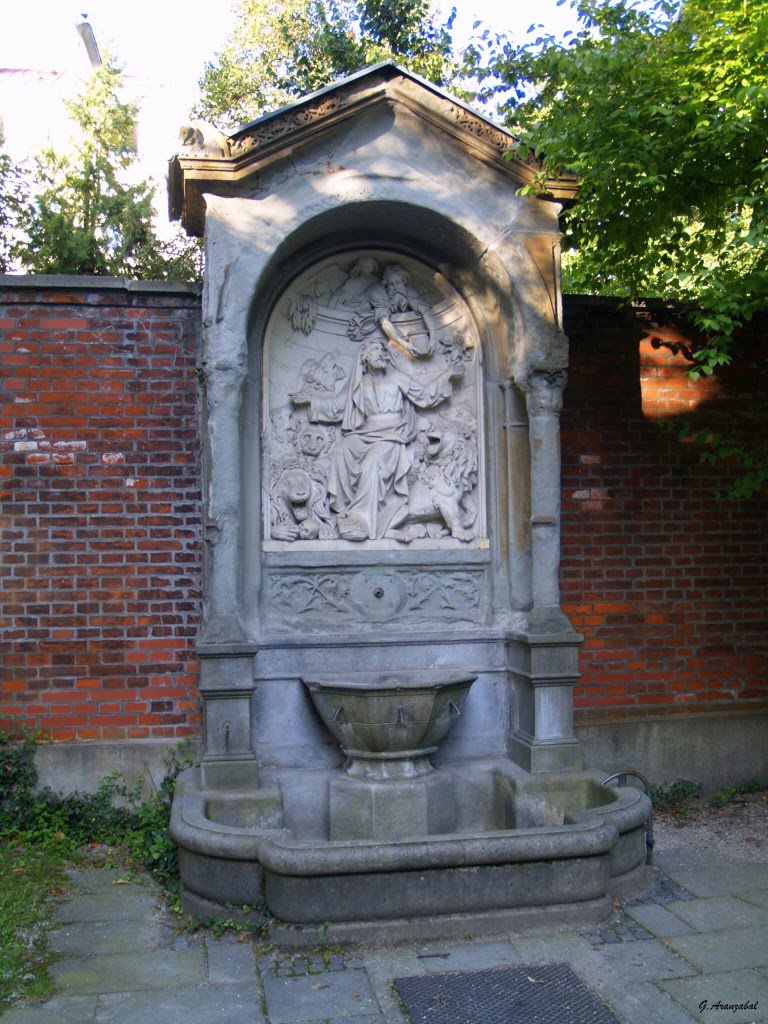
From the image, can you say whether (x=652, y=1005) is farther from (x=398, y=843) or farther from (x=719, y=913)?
(x=398, y=843)

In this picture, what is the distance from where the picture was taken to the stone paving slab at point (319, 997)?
3879 millimetres

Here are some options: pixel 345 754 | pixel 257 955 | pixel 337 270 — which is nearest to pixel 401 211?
pixel 337 270

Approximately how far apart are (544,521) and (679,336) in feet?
7.56

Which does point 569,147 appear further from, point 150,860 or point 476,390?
point 150,860

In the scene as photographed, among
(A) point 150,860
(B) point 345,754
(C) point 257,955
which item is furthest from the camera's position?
(B) point 345,754

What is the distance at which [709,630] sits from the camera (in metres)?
7.29

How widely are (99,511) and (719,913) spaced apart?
439cm

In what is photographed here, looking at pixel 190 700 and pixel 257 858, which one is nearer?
pixel 257 858

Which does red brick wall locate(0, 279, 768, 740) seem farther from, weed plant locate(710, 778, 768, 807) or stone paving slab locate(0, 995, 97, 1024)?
stone paving slab locate(0, 995, 97, 1024)

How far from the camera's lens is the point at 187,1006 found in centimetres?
396

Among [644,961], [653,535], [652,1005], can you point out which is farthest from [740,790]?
[652,1005]

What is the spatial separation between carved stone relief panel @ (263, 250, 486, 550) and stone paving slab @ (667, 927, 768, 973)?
2.76m

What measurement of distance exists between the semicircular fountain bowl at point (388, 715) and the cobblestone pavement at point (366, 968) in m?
1.37

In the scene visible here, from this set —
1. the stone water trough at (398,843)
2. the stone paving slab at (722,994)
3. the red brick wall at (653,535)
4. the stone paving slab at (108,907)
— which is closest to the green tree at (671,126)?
the red brick wall at (653,535)
